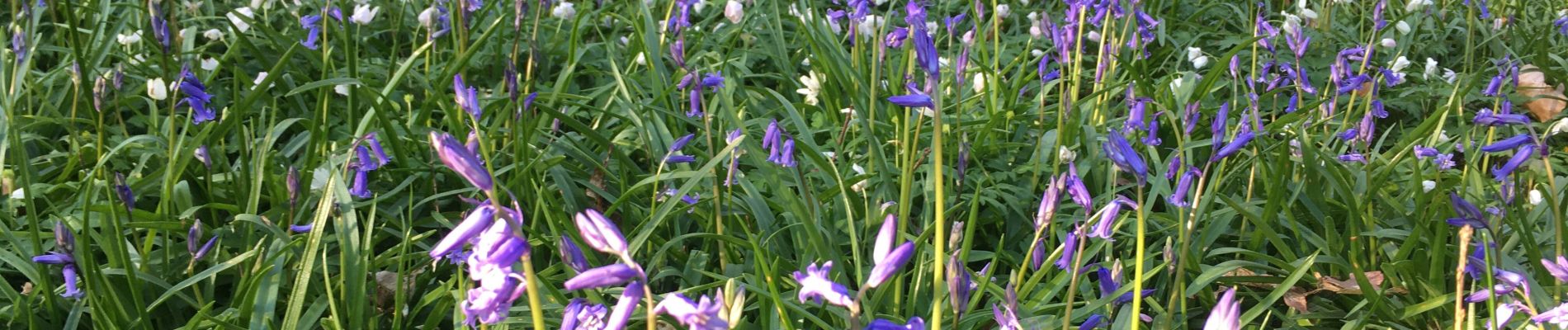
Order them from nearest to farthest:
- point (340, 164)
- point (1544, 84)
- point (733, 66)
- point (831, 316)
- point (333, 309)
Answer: point (333, 309) < point (831, 316) < point (340, 164) < point (733, 66) < point (1544, 84)

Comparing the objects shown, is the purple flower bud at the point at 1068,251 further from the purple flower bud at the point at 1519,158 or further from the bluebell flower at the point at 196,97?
the bluebell flower at the point at 196,97

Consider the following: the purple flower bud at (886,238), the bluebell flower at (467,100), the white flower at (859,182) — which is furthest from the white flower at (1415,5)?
the purple flower bud at (886,238)

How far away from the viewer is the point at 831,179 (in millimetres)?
2840

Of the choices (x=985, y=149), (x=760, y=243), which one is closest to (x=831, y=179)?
(x=760, y=243)

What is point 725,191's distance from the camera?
2889 mm

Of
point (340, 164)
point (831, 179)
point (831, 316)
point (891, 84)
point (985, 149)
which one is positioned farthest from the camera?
point (891, 84)

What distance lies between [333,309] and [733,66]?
2.11m

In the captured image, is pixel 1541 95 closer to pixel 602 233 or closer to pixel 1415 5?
pixel 1415 5

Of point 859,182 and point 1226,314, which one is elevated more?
point 1226,314

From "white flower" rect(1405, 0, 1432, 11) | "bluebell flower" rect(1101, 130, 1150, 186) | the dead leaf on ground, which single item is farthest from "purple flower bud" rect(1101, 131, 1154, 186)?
"white flower" rect(1405, 0, 1432, 11)

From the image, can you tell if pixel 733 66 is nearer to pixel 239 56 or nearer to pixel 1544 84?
pixel 239 56

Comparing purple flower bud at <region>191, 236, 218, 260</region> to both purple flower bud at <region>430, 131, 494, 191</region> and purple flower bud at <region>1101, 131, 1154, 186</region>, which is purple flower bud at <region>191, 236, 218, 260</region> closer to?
purple flower bud at <region>430, 131, 494, 191</region>

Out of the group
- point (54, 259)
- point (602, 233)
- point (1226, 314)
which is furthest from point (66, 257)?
point (1226, 314)

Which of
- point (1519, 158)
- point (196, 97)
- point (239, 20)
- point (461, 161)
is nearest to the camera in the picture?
point (461, 161)
